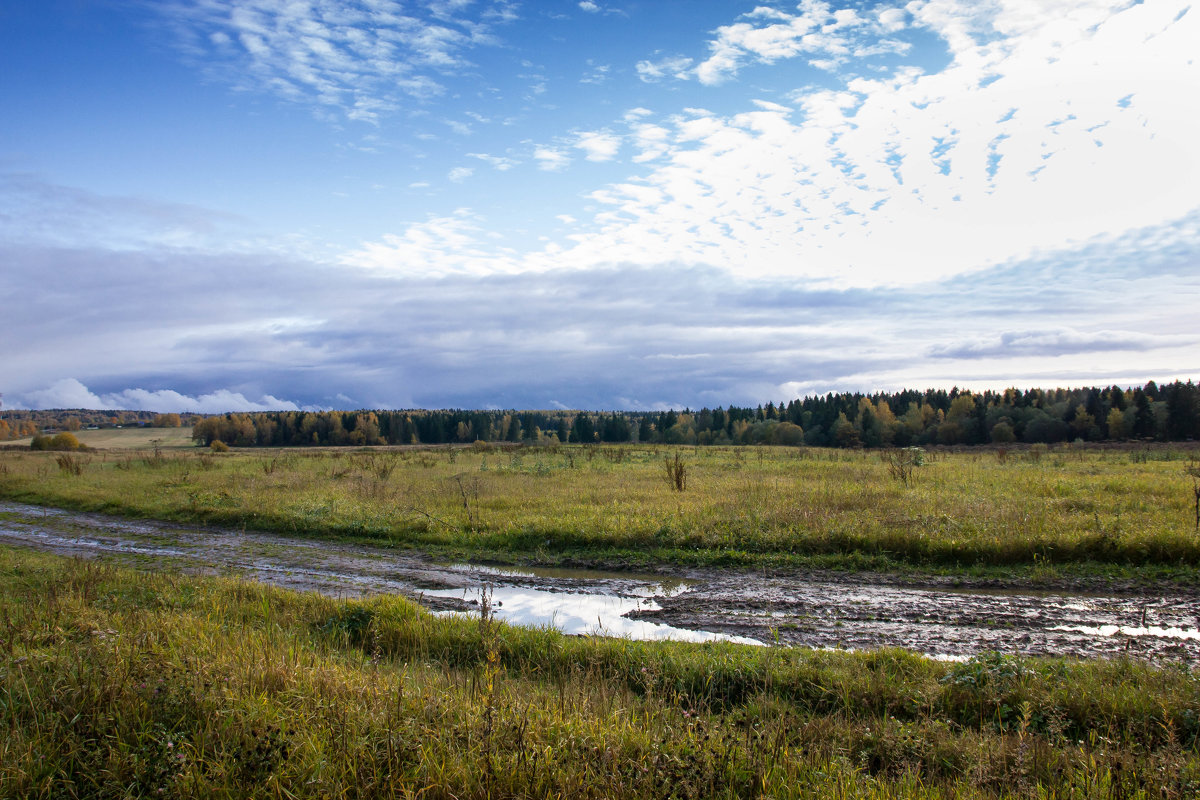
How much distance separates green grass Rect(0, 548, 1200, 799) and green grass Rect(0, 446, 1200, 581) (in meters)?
6.18

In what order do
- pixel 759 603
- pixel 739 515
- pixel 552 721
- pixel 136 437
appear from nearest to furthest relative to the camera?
pixel 552 721
pixel 759 603
pixel 739 515
pixel 136 437

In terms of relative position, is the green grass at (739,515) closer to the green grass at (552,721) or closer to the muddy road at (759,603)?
the muddy road at (759,603)

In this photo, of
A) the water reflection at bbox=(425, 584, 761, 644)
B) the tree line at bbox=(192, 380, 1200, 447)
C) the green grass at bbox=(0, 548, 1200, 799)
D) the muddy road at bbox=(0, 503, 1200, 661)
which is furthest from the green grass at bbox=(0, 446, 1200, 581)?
the tree line at bbox=(192, 380, 1200, 447)

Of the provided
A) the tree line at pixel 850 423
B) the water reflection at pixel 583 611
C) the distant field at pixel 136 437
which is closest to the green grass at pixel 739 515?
the water reflection at pixel 583 611

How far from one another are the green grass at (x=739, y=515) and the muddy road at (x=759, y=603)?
123 centimetres

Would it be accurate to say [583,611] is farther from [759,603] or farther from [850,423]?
[850,423]

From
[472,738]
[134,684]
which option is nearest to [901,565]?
[472,738]

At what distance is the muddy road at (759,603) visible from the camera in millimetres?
7918

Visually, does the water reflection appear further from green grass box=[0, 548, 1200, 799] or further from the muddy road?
green grass box=[0, 548, 1200, 799]

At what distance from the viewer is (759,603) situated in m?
9.74

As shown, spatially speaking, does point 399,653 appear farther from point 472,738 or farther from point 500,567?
point 500,567

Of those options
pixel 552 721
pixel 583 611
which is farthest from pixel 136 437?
pixel 552 721

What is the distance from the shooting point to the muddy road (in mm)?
7918

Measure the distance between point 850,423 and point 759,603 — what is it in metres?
90.7
